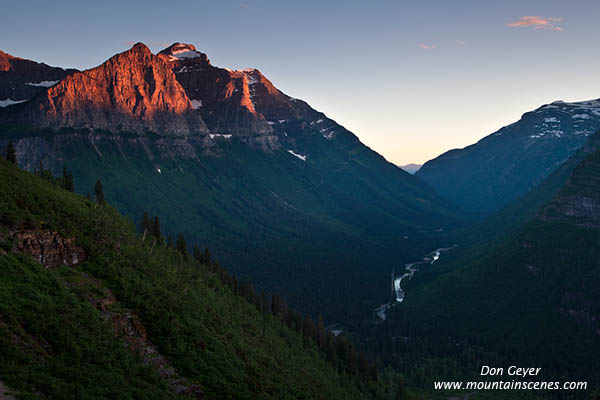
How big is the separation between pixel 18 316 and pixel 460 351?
138156 millimetres

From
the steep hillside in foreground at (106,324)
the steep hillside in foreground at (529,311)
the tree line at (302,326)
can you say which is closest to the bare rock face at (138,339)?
the steep hillside in foreground at (106,324)

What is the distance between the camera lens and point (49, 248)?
51344mm

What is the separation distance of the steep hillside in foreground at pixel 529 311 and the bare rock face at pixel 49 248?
109 meters

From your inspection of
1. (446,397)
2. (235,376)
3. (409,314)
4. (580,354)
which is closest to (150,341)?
(235,376)

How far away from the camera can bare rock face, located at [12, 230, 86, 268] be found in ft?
160

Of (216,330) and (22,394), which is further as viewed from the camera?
(216,330)

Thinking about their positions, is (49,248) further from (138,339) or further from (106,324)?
(138,339)

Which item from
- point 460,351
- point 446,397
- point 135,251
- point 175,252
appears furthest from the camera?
point 460,351

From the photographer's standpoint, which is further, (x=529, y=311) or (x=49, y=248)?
(x=529, y=311)

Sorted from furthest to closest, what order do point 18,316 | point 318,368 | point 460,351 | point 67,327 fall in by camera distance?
point 460,351 → point 318,368 → point 67,327 → point 18,316

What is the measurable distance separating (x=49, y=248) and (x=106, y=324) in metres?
12.3

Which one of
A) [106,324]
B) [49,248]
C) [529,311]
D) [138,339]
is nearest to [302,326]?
[138,339]

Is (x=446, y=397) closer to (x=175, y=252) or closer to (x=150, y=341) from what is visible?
(x=175, y=252)

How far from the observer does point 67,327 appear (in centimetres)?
4131
